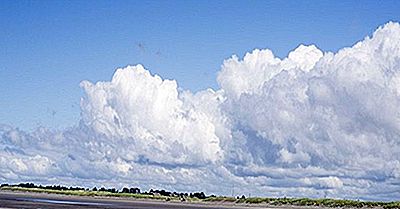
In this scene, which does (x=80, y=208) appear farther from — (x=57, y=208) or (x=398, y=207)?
(x=398, y=207)

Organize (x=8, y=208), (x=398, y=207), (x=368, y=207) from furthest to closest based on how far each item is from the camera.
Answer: (x=368, y=207) < (x=398, y=207) < (x=8, y=208)

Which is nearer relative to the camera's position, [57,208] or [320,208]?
[57,208]

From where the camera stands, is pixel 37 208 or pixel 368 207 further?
pixel 368 207

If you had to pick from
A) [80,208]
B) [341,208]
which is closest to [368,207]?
[341,208]

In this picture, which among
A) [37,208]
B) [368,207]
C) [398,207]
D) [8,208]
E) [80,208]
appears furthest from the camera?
[368,207]

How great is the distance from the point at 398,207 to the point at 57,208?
307 feet

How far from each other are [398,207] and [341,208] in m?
18.1

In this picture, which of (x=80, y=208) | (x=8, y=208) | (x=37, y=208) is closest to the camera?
(x=8, y=208)

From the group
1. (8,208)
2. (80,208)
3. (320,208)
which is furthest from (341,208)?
(8,208)

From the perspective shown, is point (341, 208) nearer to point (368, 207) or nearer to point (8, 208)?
point (368, 207)

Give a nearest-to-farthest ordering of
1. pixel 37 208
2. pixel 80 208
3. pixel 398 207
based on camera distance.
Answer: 1. pixel 37 208
2. pixel 80 208
3. pixel 398 207

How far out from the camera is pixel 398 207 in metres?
182

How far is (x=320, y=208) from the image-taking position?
19388 cm

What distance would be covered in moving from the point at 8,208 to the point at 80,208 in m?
19.8
